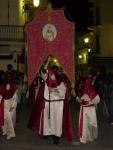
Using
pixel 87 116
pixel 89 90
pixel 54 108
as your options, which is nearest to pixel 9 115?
pixel 54 108

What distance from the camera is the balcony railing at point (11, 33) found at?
37156 mm

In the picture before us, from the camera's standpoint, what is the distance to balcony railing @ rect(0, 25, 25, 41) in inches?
1463

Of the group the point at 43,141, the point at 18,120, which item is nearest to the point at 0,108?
the point at 43,141

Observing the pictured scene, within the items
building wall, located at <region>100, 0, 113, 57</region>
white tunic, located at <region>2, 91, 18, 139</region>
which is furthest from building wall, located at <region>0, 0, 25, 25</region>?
white tunic, located at <region>2, 91, 18, 139</region>

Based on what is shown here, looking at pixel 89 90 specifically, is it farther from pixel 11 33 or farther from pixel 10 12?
pixel 11 33

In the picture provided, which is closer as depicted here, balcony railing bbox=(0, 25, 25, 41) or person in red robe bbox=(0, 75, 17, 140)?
person in red robe bbox=(0, 75, 17, 140)

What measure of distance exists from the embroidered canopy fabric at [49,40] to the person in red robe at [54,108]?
2.12 m

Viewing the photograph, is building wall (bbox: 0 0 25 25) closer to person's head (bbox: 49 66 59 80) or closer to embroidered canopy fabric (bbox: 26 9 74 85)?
embroidered canopy fabric (bbox: 26 9 74 85)

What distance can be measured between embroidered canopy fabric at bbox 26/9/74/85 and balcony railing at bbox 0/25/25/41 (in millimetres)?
20405

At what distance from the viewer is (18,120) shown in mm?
19641

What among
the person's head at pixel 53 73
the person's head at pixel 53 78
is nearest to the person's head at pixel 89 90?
the person's head at pixel 53 78

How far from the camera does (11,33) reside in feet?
123

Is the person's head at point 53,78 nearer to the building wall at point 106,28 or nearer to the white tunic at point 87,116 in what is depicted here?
the white tunic at point 87,116

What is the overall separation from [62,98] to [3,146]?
1.84 m
